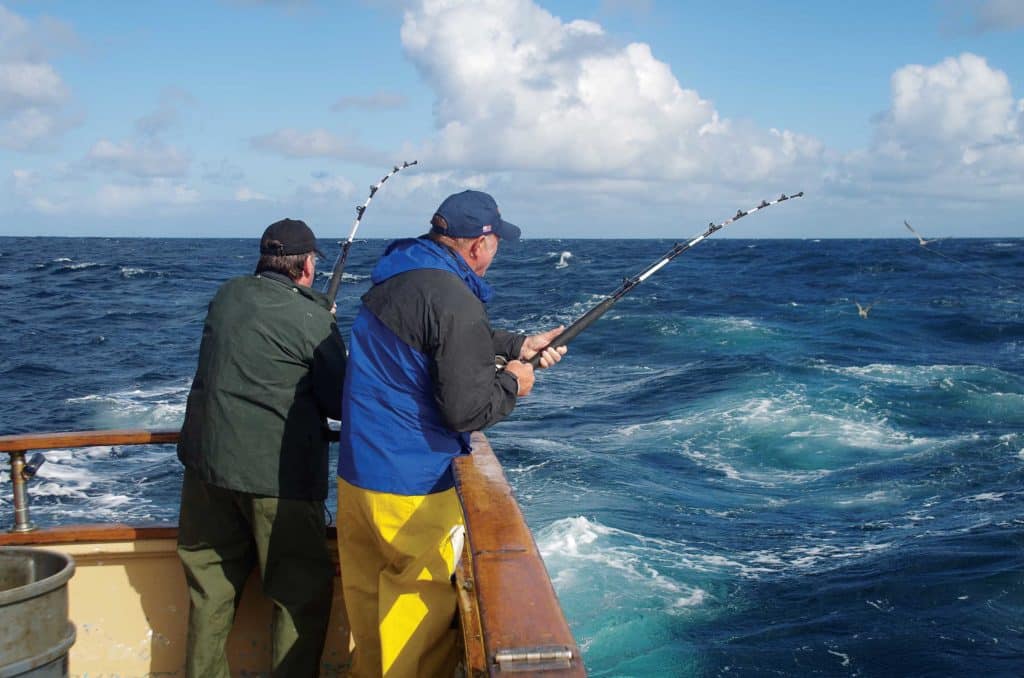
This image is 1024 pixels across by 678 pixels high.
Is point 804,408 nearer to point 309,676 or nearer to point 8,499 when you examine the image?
point 8,499

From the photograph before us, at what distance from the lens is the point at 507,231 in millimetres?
2666

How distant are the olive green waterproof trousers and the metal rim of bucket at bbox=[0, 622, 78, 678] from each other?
0.47 meters

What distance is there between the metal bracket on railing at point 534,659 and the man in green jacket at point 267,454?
138cm

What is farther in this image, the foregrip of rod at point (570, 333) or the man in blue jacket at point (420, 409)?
the foregrip of rod at point (570, 333)

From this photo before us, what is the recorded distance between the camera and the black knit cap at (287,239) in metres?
3.06

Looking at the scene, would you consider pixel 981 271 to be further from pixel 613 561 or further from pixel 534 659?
pixel 534 659

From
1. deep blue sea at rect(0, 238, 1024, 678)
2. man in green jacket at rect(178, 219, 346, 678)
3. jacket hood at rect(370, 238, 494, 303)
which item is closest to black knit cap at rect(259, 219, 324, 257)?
man in green jacket at rect(178, 219, 346, 678)

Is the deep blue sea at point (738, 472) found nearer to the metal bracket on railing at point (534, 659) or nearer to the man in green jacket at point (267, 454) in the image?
the man in green jacket at point (267, 454)

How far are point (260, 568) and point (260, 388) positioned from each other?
65cm

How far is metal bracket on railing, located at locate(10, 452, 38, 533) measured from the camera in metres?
3.33

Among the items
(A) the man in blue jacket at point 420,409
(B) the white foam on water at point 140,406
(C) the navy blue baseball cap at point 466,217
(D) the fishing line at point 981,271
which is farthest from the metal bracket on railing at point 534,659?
(D) the fishing line at point 981,271

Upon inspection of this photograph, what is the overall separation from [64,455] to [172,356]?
7962mm

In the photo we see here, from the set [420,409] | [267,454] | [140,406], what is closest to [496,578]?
[420,409]

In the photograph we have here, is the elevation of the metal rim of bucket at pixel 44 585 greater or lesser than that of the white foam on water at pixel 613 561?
greater
